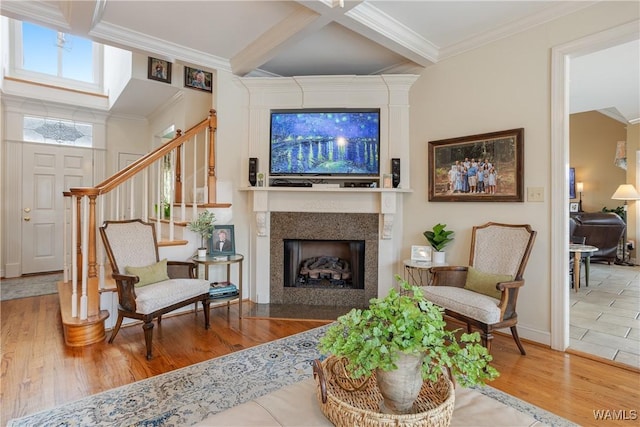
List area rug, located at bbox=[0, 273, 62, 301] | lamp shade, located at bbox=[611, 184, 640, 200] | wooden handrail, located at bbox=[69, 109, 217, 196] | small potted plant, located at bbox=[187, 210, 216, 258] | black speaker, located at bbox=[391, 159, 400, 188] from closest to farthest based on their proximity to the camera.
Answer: wooden handrail, located at bbox=[69, 109, 217, 196], small potted plant, located at bbox=[187, 210, 216, 258], black speaker, located at bbox=[391, 159, 400, 188], area rug, located at bbox=[0, 273, 62, 301], lamp shade, located at bbox=[611, 184, 640, 200]

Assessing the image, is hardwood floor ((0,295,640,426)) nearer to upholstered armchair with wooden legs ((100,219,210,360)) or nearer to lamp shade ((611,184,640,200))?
upholstered armchair with wooden legs ((100,219,210,360))

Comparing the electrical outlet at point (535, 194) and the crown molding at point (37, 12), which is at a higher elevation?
the crown molding at point (37, 12)

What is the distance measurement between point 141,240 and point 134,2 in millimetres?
1983

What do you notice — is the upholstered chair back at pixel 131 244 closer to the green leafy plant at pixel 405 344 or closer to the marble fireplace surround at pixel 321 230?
the marble fireplace surround at pixel 321 230

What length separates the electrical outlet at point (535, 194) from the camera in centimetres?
267

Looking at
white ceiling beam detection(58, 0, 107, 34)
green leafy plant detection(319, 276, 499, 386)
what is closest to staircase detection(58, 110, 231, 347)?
white ceiling beam detection(58, 0, 107, 34)

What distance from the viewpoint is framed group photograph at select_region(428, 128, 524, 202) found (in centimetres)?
280

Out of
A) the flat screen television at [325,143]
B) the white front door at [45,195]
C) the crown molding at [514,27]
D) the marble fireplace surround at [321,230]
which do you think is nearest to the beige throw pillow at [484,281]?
the marble fireplace surround at [321,230]

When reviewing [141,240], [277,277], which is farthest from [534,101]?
[141,240]

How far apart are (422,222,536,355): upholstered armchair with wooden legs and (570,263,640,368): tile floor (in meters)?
0.66

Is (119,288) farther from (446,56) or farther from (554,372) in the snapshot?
(446,56)

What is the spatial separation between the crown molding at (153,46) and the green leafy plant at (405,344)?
333 cm

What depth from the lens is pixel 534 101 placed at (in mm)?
2691

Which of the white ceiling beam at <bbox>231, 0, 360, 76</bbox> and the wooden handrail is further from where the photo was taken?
the wooden handrail
